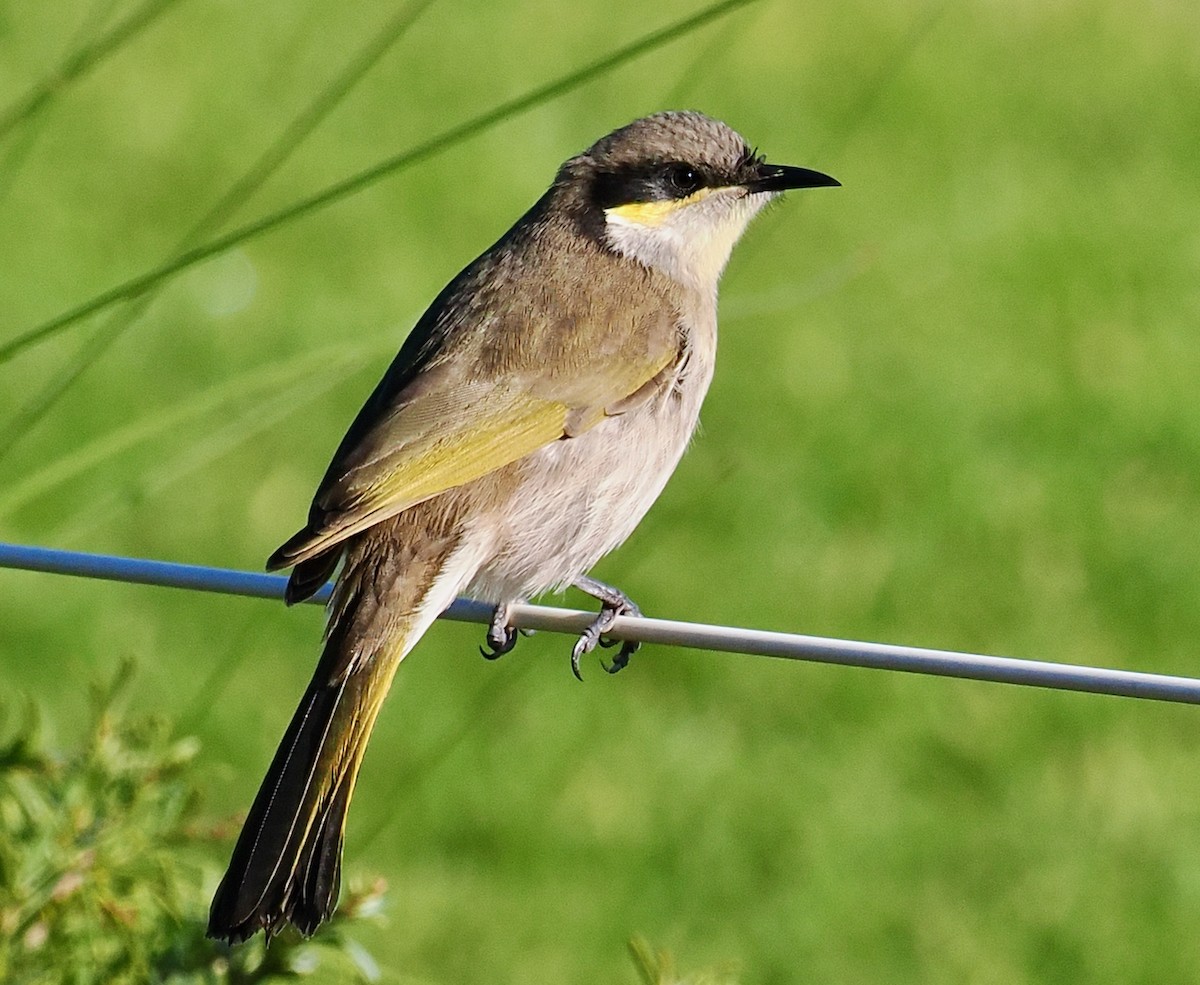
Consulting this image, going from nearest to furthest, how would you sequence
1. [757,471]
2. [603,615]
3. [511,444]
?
[603,615]
[511,444]
[757,471]

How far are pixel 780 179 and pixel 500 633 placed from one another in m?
1.22

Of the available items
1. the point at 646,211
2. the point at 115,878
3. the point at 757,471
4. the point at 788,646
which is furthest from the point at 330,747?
the point at 757,471

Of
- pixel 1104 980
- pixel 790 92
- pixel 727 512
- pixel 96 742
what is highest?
pixel 96 742

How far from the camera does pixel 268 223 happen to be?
9.37 ft

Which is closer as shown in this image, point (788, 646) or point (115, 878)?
Result: point (788, 646)

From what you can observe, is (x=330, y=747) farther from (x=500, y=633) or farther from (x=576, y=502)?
(x=576, y=502)

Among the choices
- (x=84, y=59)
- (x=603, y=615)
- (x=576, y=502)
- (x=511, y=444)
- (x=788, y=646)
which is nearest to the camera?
(x=788, y=646)

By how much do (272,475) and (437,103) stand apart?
292cm

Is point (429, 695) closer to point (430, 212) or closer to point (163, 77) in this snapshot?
point (430, 212)

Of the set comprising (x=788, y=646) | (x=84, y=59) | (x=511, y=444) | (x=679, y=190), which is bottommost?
(x=788, y=646)

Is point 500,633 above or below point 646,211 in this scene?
below

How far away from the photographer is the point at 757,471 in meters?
7.46

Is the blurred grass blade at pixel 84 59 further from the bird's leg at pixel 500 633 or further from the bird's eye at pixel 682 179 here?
the bird's eye at pixel 682 179

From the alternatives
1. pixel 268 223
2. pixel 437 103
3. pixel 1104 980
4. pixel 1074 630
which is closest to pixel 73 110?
pixel 437 103
